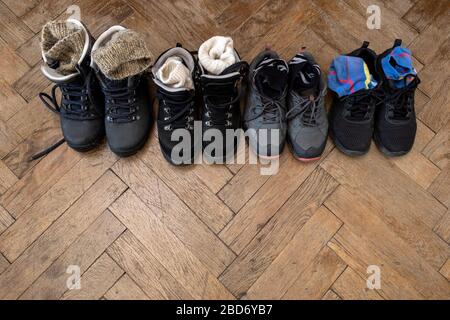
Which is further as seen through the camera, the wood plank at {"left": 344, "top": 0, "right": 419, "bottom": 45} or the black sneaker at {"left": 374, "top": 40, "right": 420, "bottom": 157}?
the wood plank at {"left": 344, "top": 0, "right": 419, "bottom": 45}

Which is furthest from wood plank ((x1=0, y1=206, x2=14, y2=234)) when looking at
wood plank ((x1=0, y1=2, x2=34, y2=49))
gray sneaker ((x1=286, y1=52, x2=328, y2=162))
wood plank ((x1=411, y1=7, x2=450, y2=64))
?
wood plank ((x1=411, y1=7, x2=450, y2=64))

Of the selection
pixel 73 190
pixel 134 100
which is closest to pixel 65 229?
pixel 73 190

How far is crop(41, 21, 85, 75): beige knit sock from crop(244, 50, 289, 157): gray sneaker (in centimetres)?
42

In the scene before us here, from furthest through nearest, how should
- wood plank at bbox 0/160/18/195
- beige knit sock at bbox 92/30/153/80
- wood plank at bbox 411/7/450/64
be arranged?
wood plank at bbox 411/7/450/64 < wood plank at bbox 0/160/18/195 < beige knit sock at bbox 92/30/153/80

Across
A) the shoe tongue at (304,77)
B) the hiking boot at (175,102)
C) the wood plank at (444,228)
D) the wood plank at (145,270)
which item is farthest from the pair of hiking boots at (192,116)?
the wood plank at (444,228)

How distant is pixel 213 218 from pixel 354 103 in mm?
455

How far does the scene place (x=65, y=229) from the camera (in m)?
0.94

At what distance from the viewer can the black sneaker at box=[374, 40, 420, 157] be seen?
0.98 m

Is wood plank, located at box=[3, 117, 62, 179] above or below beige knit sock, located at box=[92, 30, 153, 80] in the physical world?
below

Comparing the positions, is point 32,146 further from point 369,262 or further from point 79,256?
point 369,262

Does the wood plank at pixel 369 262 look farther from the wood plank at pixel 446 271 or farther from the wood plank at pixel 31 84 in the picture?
the wood plank at pixel 31 84

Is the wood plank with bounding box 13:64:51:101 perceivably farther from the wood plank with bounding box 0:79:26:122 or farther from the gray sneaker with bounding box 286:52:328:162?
the gray sneaker with bounding box 286:52:328:162

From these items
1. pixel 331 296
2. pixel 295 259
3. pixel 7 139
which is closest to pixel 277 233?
pixel 295 259

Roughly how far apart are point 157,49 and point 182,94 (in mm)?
226
